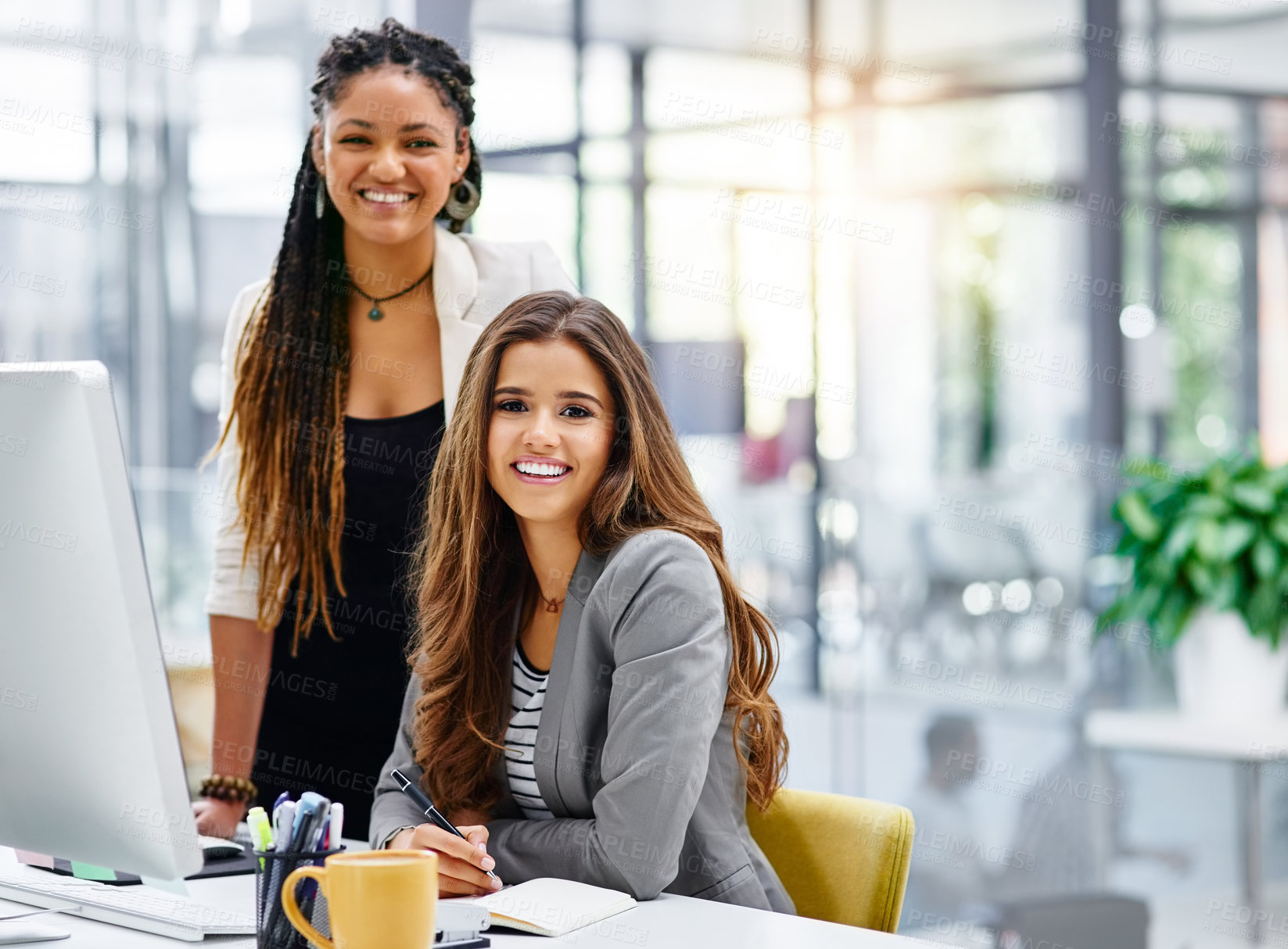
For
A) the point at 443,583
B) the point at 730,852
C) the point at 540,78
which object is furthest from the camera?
the point at 540,78

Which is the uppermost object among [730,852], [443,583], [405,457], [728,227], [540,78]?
[540,78]

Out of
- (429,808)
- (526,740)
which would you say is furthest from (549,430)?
(429,808)

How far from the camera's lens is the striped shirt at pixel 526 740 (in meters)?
1.61

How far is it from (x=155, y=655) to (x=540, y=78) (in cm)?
360

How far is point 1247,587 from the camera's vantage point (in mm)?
3348

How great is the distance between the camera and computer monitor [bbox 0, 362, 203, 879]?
961mm

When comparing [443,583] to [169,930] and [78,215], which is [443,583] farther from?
[78,215]

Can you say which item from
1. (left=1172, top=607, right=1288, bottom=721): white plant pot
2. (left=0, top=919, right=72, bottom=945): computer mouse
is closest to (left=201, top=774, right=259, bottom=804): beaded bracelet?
(left=0, top=919, right=72, bottom=945): computer mouse

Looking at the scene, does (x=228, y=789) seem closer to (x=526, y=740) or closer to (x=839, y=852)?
(x=526, y=740)

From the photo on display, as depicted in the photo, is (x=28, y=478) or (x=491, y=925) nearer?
Answer: (x=28, y=478)

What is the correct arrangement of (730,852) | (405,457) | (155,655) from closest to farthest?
(155,655) → (730,852) → (405,457)

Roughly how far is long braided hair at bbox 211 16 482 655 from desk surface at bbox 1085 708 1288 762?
230 centimetres

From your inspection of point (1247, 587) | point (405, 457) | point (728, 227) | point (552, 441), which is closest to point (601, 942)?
point (552, 441)

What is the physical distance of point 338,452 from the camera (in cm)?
201
